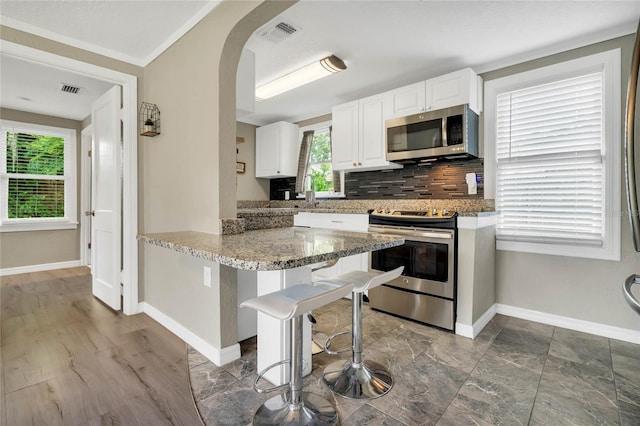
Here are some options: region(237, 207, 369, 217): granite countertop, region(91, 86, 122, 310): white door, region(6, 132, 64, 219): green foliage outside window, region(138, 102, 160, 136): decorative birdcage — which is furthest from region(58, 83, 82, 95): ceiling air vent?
region(237, 207, 369, 217): granite countertop

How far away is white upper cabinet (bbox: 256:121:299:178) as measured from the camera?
4652 millimetres

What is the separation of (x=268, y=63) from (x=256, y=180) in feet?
7.78

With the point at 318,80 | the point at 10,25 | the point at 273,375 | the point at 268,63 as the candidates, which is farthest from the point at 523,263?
the point at 10,25

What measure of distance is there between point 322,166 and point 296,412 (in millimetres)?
3505

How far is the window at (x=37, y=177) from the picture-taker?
4.32m

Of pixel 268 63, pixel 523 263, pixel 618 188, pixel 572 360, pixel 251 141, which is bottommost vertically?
pixel 572 360

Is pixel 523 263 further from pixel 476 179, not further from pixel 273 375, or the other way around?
pixel 273 375

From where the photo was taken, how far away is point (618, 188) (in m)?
2.40

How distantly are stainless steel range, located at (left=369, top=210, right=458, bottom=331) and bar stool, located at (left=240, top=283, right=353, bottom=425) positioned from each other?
1370mm

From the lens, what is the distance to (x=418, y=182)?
11.5 feet

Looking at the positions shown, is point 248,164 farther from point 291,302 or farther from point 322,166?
point 291,302

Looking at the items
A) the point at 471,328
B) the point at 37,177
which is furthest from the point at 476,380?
the point at 37,177

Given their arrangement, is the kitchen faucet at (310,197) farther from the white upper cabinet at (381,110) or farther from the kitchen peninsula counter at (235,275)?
the kitchen peninsula counter at (235,275)

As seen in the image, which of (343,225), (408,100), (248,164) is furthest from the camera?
(248,164)
